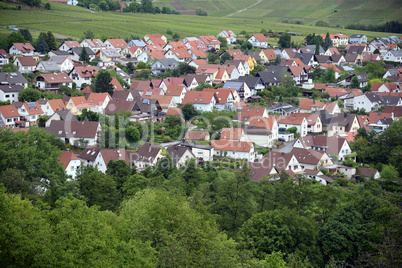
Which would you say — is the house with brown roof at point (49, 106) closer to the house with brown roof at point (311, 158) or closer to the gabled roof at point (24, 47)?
the gabled roof at point (24, 47)

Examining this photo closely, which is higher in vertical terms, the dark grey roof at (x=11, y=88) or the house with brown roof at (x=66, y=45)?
the house with brown roof at (x=66, y=45)

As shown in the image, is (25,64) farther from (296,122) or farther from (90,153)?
(296,122)

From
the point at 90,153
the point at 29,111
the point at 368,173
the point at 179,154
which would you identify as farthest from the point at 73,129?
the point at 368,173

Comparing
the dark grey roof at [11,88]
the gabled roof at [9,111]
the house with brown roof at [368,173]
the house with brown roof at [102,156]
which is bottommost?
the house with brown roof at [368,173]

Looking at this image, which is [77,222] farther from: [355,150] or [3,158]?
[355,150]

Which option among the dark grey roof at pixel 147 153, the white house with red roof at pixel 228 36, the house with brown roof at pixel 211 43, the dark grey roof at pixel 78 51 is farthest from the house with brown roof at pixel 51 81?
the white house with red roof at pixel 228 36

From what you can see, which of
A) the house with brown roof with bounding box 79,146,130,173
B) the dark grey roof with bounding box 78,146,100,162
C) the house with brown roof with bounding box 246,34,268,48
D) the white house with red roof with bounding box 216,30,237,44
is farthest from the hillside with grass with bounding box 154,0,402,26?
the house with brown roof with bounding box 79,146,130,173

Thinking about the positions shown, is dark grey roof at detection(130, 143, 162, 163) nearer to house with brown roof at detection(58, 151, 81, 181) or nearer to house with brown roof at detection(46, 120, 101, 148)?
house with brown roof at detection(58, 151, 81, 181)
